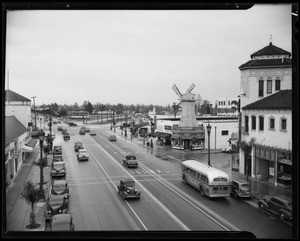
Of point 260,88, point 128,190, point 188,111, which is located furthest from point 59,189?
point 188,111

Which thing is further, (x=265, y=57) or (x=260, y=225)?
(x=265, y=57)

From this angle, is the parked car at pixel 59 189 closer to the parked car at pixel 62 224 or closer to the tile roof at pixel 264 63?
the parked car at pixel 62 224

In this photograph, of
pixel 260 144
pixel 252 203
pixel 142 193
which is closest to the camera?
pixel 252 203

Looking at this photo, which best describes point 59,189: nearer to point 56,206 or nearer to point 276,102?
point 56,206

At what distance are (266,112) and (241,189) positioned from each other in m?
7.81

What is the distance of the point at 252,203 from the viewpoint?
20328 millimetres

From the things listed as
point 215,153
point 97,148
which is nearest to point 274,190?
point 215,153

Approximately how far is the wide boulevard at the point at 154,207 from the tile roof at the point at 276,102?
314 inches

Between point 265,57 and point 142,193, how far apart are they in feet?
54.6

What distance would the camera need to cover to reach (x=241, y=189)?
68.7 ft

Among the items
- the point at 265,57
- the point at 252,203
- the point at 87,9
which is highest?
the point at 265,57
